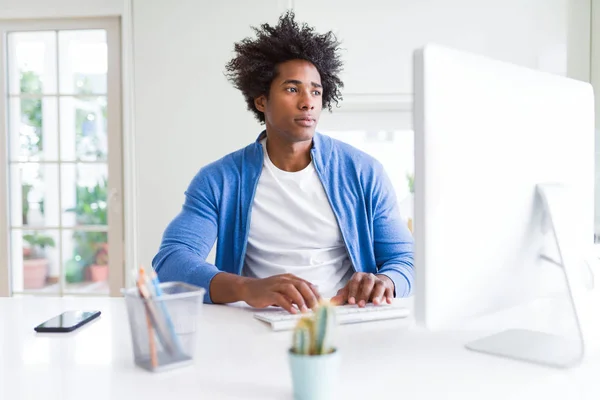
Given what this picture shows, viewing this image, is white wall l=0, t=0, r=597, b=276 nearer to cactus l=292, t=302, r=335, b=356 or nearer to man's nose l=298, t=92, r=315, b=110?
man's nose l=298, t=92, r=315, b=110

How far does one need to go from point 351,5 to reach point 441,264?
2.29 m

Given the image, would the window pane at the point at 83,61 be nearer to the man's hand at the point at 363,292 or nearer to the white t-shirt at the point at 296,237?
the white t-shirt at the point at 296,237

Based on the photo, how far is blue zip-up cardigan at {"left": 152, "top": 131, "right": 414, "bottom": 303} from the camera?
152 centimetres

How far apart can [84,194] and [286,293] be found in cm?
222

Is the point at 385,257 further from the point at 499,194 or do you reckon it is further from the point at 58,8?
the point at 58,8

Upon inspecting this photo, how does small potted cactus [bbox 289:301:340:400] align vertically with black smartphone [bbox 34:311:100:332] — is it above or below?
above

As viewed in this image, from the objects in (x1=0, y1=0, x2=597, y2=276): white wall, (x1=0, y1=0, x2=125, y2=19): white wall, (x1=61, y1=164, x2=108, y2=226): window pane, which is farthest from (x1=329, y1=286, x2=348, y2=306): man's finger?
(x1=0, y1=0, x2=125, y2=19): white wall

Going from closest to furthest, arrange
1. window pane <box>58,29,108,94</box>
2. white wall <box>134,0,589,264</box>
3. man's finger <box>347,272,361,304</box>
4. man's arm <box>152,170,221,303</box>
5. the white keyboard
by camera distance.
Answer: the white keyboard
man's finger <box>347,272,361,304</box>
man's arm <box>152,170,221,303</box>
white wall <box>134,0,589,264</box>
window pane <box>58,29,108,94</box>

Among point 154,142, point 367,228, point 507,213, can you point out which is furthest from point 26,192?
point 507,213

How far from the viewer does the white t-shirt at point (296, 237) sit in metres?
1.54

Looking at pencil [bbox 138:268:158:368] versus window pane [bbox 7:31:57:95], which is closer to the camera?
pencil [bbox 138:268:158:368]

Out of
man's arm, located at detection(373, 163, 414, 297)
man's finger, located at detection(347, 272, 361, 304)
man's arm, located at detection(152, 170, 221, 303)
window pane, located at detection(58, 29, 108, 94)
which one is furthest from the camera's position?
window pane, located at detection(58, 29, 108, 94)

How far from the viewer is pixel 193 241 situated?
145cm

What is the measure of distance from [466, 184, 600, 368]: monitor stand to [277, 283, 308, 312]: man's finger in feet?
1.05
